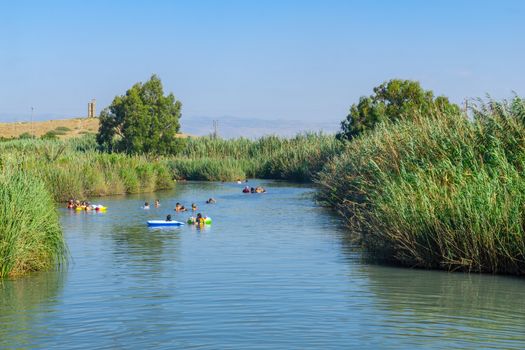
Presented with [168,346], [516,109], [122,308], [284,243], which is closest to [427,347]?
[168,346]

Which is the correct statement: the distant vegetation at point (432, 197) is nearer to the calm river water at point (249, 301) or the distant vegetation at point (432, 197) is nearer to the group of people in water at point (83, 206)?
the calm river water at point (249, 301)

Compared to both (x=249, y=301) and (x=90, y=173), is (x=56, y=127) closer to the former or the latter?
(x=90, y=173)

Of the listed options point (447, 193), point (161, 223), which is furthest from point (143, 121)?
point (447, 193)

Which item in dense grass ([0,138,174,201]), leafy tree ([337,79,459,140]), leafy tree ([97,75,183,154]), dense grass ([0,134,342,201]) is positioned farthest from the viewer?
leafy tree ([97,75,183,154])

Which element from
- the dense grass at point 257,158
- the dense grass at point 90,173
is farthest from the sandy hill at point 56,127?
the dense grass at point 90,173

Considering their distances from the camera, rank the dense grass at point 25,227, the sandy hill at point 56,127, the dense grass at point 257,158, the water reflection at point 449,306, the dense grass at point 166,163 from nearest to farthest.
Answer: the water reflection at point 449,306 < the dense grass at point 25,227 < the dense grass at point 166,163 < the dense grass at point 257,158 < the sandy hill at point 56,127

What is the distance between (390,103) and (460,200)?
120 ft

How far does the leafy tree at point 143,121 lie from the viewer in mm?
68500

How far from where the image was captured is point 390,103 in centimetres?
5425

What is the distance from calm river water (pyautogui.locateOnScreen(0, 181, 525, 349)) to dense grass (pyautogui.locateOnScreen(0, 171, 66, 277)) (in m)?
0.40

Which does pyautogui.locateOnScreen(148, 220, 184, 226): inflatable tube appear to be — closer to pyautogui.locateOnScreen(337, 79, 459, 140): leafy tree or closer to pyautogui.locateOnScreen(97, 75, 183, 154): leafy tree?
pyautogui.locateOnScreen(337, 79, 459, 140): leafy tree

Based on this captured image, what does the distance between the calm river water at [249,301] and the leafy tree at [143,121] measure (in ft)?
142

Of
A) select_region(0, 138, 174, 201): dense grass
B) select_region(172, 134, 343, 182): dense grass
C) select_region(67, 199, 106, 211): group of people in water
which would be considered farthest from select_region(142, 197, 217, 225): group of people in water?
select_region(172, 134, 343, 182): dense grass

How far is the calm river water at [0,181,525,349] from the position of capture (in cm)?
1302
